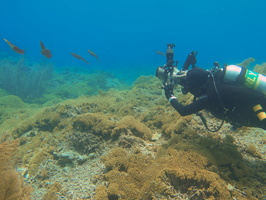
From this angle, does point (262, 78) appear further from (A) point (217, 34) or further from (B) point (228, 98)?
(A) point (217, 34)

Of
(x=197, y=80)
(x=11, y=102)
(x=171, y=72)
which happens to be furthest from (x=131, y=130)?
(x=11, y=102)

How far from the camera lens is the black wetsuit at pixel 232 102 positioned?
3.06 metres

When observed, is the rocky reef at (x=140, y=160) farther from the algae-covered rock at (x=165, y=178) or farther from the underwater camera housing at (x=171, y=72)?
the underwater camera housing at (x=171, y=72)

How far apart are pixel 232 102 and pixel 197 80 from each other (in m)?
0.80

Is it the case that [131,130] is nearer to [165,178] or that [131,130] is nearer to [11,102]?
[165,178]

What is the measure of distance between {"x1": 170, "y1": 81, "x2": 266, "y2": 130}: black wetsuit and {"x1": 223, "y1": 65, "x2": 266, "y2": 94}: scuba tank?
0.41ft

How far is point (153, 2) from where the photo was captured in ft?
556

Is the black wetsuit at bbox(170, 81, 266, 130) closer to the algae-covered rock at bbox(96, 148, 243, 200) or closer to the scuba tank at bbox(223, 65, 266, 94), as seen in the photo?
the scuba tank at bbox(223, 65, 266, 94)

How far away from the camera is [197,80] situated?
10.9 feet

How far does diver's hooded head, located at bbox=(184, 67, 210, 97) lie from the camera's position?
10.8ft

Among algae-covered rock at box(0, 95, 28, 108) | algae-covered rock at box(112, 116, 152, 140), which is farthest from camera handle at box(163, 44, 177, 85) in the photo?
algae-covered rock at box(0, 95, 28, 108)

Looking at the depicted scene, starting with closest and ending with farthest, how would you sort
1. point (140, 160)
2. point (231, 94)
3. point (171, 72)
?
point (231, 94) → point (140, 160) → point (171, 72)

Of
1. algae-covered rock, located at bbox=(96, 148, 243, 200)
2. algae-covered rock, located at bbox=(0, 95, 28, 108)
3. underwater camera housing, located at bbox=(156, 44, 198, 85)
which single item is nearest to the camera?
algae-covered rock, located at bbox=(96, 148, 243, 200)

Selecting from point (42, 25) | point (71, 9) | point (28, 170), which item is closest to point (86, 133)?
point (28, 170)
